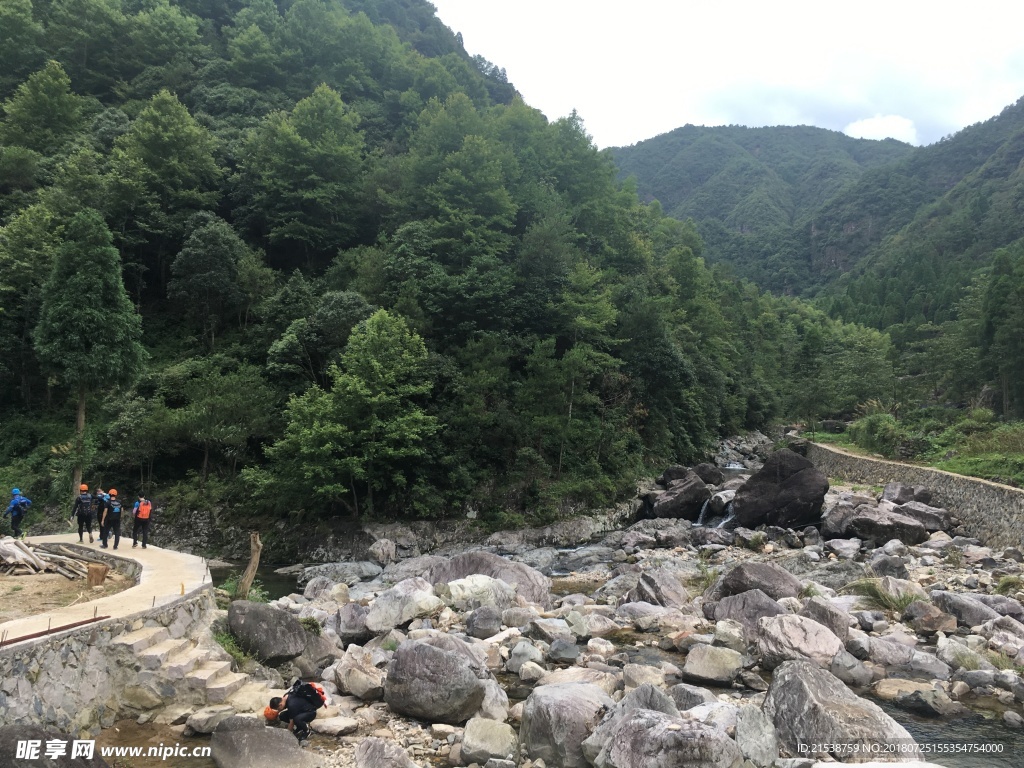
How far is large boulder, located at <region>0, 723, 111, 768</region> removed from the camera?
5.61m

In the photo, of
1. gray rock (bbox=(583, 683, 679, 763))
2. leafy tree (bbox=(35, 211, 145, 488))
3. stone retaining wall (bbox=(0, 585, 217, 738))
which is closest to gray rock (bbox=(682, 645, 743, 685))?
gray rock (bbox=(583, 683, 679, 763))

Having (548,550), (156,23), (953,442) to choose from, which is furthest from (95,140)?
(953,442)

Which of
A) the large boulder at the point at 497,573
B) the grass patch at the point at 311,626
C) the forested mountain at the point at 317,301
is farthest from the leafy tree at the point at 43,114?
the grass patch at the point at 311,626

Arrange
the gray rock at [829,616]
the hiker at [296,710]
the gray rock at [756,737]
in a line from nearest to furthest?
1. the gray rock at [756,737]
2. the hiker at [296,710]
3. the gray rock at [829,616]

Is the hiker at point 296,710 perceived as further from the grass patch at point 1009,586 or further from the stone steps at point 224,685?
the grass patch at point 1009,586

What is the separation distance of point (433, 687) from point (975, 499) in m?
22.8

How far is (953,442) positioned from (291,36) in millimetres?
65694

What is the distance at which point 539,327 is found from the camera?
33500 millimetres

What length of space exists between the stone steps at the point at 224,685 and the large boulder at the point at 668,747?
17.7ft

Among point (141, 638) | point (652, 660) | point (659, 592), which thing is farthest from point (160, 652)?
point (659, 592)

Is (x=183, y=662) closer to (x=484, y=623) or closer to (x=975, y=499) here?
(x=484, y=623)

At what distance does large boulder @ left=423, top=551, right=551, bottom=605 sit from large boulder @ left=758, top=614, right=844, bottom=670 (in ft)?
20.2

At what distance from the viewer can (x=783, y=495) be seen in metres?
25.4

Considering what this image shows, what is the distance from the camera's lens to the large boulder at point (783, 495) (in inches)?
982
